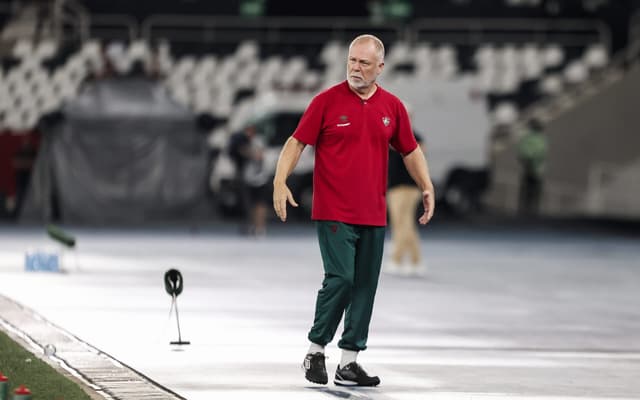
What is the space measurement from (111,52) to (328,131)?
32.0 metres

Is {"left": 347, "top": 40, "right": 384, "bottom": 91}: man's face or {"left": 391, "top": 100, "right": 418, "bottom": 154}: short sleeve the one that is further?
{"left": 391, "top": 100, "right": 418, "bottom": 154}: short sleeve

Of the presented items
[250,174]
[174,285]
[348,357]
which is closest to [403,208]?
[174,285]

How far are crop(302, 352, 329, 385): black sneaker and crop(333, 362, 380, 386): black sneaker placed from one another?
0.41 ft

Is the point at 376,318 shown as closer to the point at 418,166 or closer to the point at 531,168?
the point at 418,166

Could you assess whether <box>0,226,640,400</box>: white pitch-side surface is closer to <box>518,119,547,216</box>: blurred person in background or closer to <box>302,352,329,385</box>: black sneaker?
<box>302,352,329,385</box>: black sneaker

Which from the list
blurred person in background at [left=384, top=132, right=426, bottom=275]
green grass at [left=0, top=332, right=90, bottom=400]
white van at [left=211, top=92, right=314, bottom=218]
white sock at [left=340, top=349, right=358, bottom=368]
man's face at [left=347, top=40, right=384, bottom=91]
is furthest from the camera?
white van at [left=211, top=92, right=314, bottom=218]

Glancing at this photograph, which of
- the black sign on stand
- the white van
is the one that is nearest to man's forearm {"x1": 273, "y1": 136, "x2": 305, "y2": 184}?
the black sign on stand

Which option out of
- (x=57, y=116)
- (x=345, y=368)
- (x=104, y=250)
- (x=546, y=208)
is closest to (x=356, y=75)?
(x=345, y=368)

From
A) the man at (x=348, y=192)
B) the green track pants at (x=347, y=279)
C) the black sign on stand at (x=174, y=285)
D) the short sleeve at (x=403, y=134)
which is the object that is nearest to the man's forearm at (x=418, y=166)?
the short sleeve at (x=403, y=134)

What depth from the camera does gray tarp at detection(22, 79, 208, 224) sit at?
3403cm

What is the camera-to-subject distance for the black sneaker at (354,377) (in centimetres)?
1012

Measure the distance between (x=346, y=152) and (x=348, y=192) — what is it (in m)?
0.25

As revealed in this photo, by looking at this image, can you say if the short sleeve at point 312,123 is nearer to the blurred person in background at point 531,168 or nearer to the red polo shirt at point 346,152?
the red polo shirt at point 346,152

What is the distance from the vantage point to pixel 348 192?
33.1 feet
